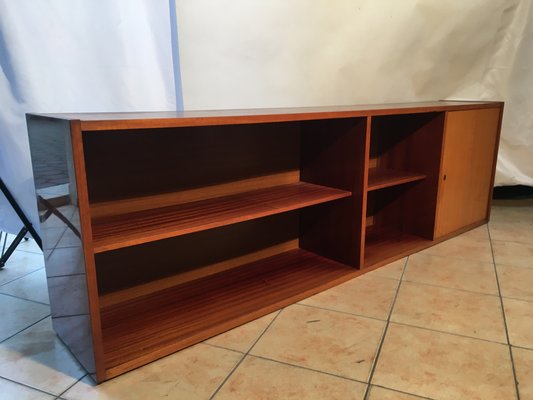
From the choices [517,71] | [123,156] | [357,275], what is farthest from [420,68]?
[123,156]

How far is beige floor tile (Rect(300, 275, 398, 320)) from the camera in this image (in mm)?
1470

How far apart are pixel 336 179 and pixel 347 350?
0.70m

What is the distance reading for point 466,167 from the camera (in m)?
2.11

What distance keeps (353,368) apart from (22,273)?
1.42m

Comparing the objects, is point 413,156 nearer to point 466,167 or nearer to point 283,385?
point 466,167

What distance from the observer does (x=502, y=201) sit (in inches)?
114

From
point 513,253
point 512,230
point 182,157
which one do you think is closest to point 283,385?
point 182,157

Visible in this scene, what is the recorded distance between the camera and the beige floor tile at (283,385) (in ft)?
3.47

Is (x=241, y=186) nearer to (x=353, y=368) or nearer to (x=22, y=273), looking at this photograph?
(x=353, y=368)

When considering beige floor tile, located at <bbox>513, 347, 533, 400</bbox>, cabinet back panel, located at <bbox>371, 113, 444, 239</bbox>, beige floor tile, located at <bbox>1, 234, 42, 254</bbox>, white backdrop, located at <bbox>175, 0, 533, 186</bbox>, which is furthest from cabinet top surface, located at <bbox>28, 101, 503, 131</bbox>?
beige floor tile, located at <bbox>1, 234, 42, 254</bbox>

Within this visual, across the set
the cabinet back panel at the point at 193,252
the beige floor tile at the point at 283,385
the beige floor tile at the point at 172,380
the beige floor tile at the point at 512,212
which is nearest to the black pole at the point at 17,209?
the cabinet back panel at the point at 193,252

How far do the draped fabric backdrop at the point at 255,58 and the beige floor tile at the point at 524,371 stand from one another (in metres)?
1.29

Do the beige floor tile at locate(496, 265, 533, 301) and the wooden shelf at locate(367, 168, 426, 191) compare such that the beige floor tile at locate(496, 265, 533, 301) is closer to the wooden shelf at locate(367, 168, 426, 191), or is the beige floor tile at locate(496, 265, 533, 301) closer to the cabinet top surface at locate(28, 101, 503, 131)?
the wooden shelf at locate(367, 168, 426, 191)

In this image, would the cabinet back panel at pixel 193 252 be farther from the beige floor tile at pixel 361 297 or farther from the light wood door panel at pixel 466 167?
the light wood door panel at pixel 466 167
